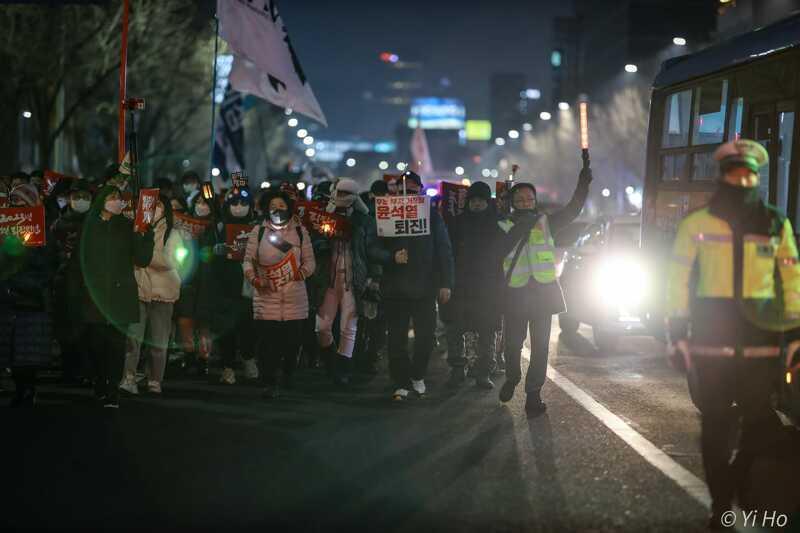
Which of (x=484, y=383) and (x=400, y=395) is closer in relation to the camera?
(x=400, y=395)

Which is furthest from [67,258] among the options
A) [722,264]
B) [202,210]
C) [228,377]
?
[722,264]

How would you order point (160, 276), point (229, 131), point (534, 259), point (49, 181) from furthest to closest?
point (229, 131)
point (49, 181)
point (160, 276)
point (534, 259)

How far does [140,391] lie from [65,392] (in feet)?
2.30

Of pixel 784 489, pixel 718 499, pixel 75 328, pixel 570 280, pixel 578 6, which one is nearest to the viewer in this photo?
pixel 718 499

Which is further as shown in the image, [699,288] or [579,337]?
[579,337]

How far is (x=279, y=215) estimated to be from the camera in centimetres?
1141

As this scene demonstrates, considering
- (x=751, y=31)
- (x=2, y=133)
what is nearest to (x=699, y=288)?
(x=751, y=31)

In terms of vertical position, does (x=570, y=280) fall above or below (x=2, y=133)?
below

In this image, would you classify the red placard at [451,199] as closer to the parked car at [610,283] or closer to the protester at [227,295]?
the protester at [227,295]

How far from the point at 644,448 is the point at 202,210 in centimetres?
567

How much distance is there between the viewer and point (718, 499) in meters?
6.70

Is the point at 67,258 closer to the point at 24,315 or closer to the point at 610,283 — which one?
the point at 24,315

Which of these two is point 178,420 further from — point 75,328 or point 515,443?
point 515,443

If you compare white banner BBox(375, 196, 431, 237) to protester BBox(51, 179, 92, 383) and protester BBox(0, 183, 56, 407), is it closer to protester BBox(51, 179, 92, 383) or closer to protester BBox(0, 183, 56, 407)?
protester BBox(51, 179, 92, 383)
